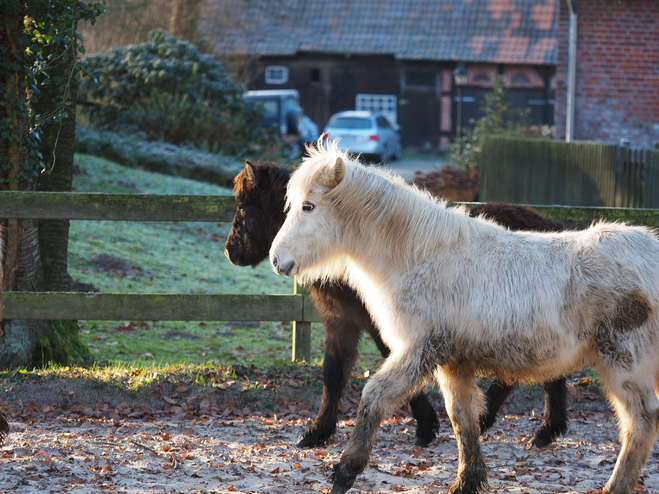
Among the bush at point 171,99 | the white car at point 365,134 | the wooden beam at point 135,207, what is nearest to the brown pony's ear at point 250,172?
the wooden beam at point 135,207

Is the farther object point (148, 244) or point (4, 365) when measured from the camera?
point (148, 244)

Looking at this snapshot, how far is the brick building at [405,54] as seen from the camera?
3653 centimetres

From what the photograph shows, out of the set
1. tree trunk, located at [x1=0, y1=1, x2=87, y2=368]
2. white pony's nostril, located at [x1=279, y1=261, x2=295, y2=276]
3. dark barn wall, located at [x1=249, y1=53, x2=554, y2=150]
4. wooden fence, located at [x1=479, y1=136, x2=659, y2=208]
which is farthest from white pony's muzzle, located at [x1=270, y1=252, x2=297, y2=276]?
dark barn wall, located at [x1=249, y1=53, x2=554, y2=150]

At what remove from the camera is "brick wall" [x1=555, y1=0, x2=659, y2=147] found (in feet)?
54.3

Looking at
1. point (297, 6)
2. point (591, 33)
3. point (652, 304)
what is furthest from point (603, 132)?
point (297, 6)

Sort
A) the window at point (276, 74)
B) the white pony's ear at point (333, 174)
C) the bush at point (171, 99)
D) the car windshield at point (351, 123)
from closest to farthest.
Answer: the white pony's ear at point (333, 174) → the bush at point (171, 99) → the car windshield at point (351, 123) → the window at point (276, 74)

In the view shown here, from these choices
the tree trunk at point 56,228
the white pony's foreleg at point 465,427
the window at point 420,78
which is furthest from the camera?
the window at point 420,78

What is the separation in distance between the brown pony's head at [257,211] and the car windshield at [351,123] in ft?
83.1

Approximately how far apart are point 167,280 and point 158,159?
25.1ft

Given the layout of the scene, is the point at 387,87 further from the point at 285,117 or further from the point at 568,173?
the point at 568,173

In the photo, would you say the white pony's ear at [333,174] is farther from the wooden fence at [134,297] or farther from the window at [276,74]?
the window at [276,74]

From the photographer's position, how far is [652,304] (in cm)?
382

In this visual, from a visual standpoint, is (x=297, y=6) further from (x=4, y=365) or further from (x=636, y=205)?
(x=4, y=365)

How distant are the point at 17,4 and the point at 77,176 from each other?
27.8ft
